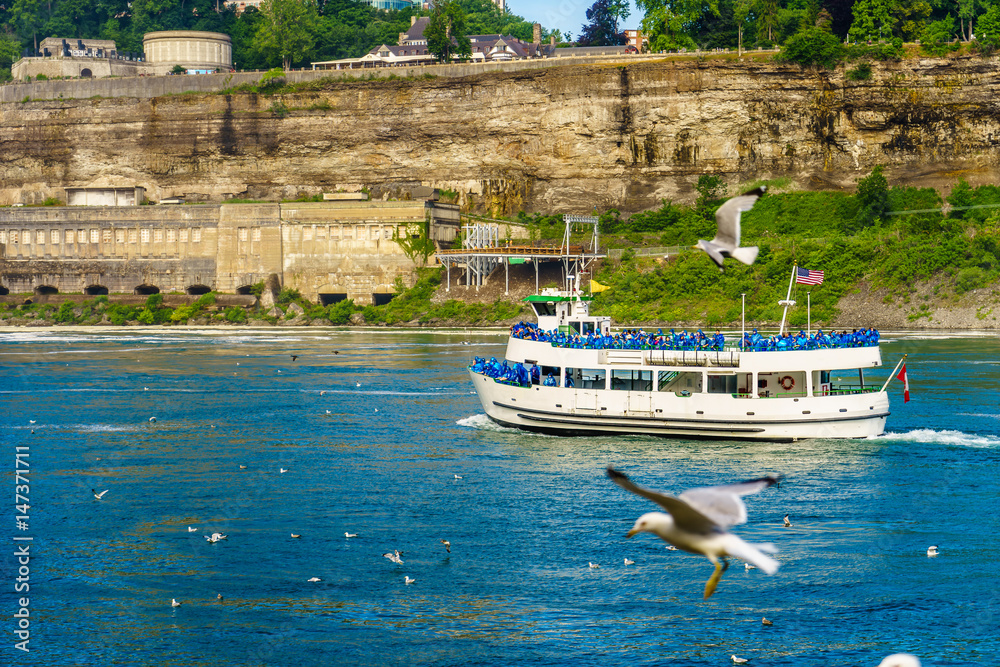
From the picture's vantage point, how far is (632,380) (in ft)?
150

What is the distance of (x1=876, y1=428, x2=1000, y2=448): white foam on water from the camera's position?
42.5m

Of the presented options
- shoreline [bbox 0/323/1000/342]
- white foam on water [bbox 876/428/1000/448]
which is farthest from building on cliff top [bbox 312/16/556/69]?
white foam on water [bbox 876/428/1000/448]

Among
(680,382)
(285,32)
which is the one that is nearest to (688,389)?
Answer: (680,382)

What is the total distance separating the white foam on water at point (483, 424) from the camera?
159 ft

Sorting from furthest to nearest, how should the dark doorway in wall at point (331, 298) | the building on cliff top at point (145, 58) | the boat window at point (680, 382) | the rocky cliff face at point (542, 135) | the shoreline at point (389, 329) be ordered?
1. the building on cliff top at point (145, 58)
2. the dark doorway in wall at point (331, 298)
3. the rocky cliff face at point (542, 135)
4. the shoreline at point (389, 329)
5. the boat window at point (680, 382)

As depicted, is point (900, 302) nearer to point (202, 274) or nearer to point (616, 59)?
point (616, 59)

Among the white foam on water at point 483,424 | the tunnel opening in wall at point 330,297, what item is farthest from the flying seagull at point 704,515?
the tunnel opening in wall at point 330,297

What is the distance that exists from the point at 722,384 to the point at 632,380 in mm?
3625

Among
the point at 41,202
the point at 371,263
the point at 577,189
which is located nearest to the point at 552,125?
the point at 577,189

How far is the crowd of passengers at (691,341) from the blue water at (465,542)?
151 inches

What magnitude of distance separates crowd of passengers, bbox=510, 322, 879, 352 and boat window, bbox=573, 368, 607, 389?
1045 mm

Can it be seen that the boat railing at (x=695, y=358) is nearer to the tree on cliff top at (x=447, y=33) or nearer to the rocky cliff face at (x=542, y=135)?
the rocky cliff face at (x=542, y=135)

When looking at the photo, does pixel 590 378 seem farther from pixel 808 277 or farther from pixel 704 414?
pixel 808 277

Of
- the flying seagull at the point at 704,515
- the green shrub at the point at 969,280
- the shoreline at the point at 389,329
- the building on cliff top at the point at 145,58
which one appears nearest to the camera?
the flying seagull at the point at 704,515
